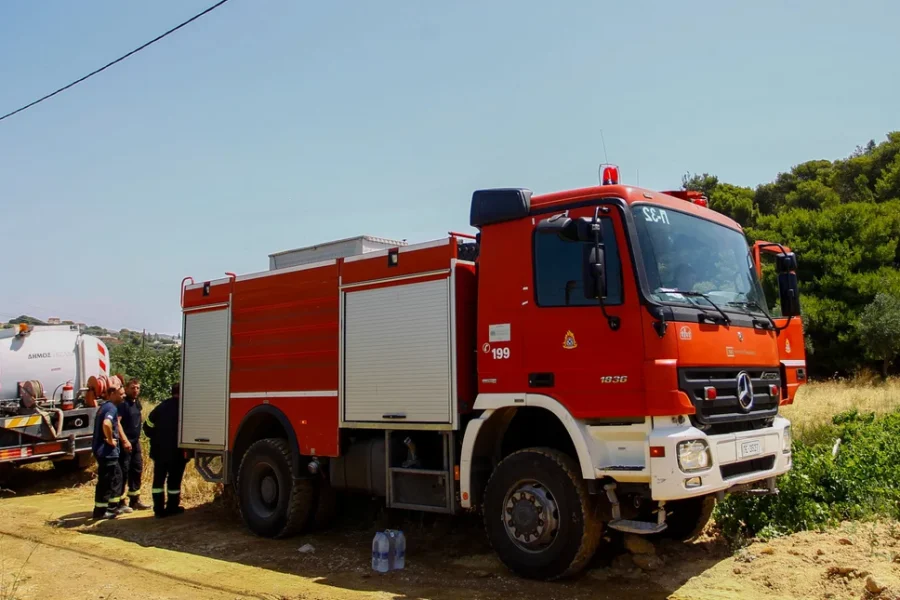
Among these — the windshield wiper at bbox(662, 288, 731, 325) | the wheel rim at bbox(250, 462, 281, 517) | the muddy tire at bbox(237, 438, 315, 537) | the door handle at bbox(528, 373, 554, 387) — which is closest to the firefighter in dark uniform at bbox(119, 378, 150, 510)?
the muddy tire at bbox(237, 438, 315, 537)

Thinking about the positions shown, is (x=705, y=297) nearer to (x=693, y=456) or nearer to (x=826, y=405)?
(x=693, y=456)

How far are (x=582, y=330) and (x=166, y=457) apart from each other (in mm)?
6650

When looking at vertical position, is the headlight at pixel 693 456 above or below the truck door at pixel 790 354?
below

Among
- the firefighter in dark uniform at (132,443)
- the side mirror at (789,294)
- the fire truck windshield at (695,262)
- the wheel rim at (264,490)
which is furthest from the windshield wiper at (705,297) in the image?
the firefighter in dark uniform at (132,443)

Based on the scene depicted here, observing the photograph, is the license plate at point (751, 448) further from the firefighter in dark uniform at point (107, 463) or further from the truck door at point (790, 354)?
the firefighter in dark uniform at point (107, 463)

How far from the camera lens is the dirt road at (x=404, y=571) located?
18.9 feet

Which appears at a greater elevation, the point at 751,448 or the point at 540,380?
the point at 540,380

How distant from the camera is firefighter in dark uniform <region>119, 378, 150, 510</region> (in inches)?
422

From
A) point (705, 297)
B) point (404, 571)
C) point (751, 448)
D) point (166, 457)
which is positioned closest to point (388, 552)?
point (404, 571)

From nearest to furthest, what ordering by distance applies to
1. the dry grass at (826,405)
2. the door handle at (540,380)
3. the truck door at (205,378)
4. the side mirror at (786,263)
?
1. the door handle at (540,380)
2. the side mirror at (786,263)
3. the truck door at (205,378)
4. the dry grass at (826,405)

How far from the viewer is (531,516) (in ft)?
19.9

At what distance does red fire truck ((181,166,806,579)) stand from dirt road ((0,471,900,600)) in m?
0.41

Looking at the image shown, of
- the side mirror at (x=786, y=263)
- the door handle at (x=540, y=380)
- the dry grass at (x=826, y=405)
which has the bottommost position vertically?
the dry grass at (x=826, y=405)

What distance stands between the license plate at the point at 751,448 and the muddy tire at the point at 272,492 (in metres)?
4.64
